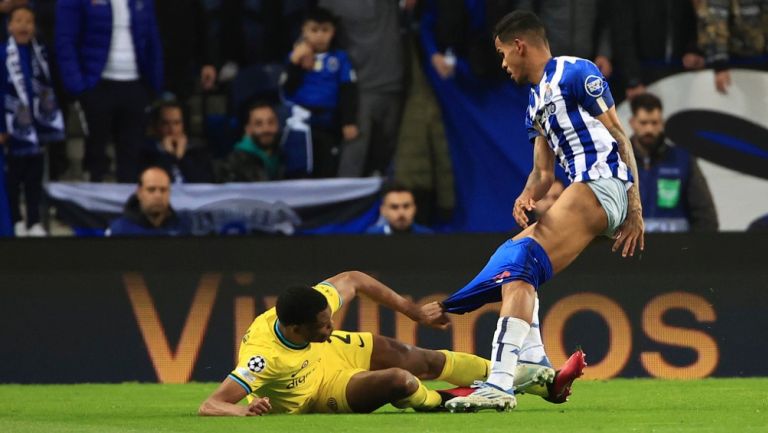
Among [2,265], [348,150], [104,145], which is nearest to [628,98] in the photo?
[348,150]

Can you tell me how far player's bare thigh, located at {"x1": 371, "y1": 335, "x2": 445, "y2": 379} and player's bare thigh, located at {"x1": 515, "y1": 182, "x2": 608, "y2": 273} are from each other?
104cm

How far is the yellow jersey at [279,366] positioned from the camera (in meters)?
7.86

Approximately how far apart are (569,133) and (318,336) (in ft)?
5.54

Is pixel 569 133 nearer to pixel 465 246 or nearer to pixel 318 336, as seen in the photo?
pixel 318 336

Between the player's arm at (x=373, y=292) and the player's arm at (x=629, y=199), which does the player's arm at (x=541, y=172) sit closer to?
the player's arm at (x=629, y=199)

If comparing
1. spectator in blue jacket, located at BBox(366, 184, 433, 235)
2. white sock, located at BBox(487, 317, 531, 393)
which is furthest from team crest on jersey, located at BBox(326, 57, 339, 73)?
white sock, located at BBox(487, 317, 531, 393)

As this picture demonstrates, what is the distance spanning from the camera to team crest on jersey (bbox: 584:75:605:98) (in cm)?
781

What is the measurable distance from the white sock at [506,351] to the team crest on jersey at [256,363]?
1169mm

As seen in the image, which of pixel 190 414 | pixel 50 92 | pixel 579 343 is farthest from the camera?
pixel 50 92

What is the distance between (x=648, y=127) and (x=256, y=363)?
613 centimetres

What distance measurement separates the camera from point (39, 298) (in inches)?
462

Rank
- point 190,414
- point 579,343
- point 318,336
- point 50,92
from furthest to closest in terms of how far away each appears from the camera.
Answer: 1. point 50,92
2. point 579,343
3. point 190,414
4. point 318,336

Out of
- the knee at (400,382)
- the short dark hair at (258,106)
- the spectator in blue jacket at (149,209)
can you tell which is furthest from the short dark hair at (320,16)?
the knee at (400,382)

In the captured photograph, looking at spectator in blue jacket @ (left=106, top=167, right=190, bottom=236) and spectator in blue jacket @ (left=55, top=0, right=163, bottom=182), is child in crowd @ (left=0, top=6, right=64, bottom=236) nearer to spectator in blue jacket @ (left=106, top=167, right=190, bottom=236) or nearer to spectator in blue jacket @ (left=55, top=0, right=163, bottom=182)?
spectator in blue jacket @ (left=55, top=0, right=163, bottom=182)
